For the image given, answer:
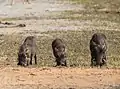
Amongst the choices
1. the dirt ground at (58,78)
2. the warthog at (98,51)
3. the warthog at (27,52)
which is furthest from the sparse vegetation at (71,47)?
the dirt ground at (58,78)

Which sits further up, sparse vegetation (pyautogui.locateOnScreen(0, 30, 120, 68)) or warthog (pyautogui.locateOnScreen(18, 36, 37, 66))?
warthog (pyautogui.locateOnScreen(18, 36, 37, 66))

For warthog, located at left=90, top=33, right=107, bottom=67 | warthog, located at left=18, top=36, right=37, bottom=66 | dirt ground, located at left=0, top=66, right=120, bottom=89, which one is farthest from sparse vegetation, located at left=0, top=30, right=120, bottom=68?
dirt ground, located at left=0, top=66, right=120, bottom=89

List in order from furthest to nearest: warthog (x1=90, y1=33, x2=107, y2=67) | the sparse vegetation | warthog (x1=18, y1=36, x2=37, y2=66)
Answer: the sparse vegetation → warthog (x1=18, y1=36, x2=37, y2=66) → warthog (x1=90, y1=33, x2=107, y2=67)

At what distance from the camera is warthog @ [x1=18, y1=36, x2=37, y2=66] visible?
18.0 meters

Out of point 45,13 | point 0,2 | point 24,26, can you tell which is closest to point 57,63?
point 24,26

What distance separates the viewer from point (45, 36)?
1124 inches

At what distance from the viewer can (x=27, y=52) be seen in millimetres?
18484

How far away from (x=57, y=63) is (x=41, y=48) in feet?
21.2

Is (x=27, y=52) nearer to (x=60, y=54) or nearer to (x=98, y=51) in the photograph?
(x=60, y=54)

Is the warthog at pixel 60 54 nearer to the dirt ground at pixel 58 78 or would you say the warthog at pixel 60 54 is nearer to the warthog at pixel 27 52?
the warthog at pixel 27 52

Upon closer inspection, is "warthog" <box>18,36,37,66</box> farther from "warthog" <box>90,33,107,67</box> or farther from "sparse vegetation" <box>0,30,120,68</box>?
"warthog" <box>90,33,107,67</box>

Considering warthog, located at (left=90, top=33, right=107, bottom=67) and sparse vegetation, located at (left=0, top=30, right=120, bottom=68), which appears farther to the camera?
sparse vegetation, located at (left=0, top=30, right=120, bottom=68)

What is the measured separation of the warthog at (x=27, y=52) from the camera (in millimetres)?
18016

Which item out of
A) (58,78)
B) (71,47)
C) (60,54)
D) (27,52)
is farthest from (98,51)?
(71,47)
